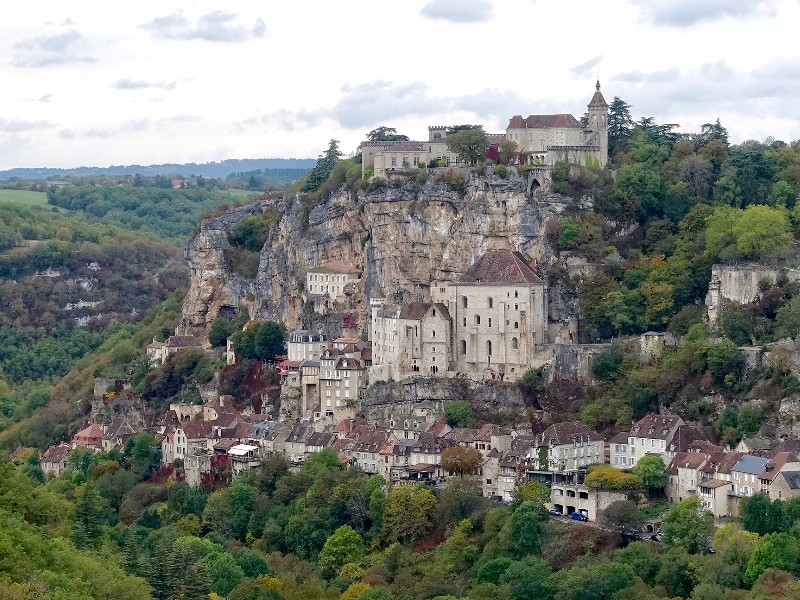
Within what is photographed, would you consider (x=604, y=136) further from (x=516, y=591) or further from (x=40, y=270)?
(x=40, y=270)

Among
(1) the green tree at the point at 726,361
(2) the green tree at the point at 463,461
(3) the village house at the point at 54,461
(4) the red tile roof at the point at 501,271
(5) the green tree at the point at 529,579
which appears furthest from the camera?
(3) the village house at the point at 54,461

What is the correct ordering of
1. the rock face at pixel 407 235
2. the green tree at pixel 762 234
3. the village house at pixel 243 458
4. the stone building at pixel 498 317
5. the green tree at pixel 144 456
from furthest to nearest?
1. the rock face at pixel 407 235
2. the green tree at pixel 144 456
3. the village house at pixel 243 458
4. the stone building at pixel 498 317
5. the green tree at pixel 762 234

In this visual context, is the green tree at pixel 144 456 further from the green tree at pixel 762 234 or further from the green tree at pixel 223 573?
the green tree at pixel 762 234

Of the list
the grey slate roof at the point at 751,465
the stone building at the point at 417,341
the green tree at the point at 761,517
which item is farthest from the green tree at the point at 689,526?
the stone building at the point at 417,341

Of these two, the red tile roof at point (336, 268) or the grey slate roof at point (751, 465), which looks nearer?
the grey slate roof at point (751, 465)

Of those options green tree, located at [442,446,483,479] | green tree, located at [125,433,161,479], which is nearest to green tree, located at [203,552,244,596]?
green tree, located at [442,446,483,479]

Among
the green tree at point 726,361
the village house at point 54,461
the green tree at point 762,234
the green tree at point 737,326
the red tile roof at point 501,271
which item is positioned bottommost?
the village house at point 54,461

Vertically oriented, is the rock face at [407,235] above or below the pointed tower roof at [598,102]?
below

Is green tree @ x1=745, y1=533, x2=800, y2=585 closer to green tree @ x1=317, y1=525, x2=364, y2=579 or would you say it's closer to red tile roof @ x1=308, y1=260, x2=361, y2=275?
green tree @ x1=317, y1=525, x2=364, y2=579

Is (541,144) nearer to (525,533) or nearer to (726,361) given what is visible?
(726,361)
